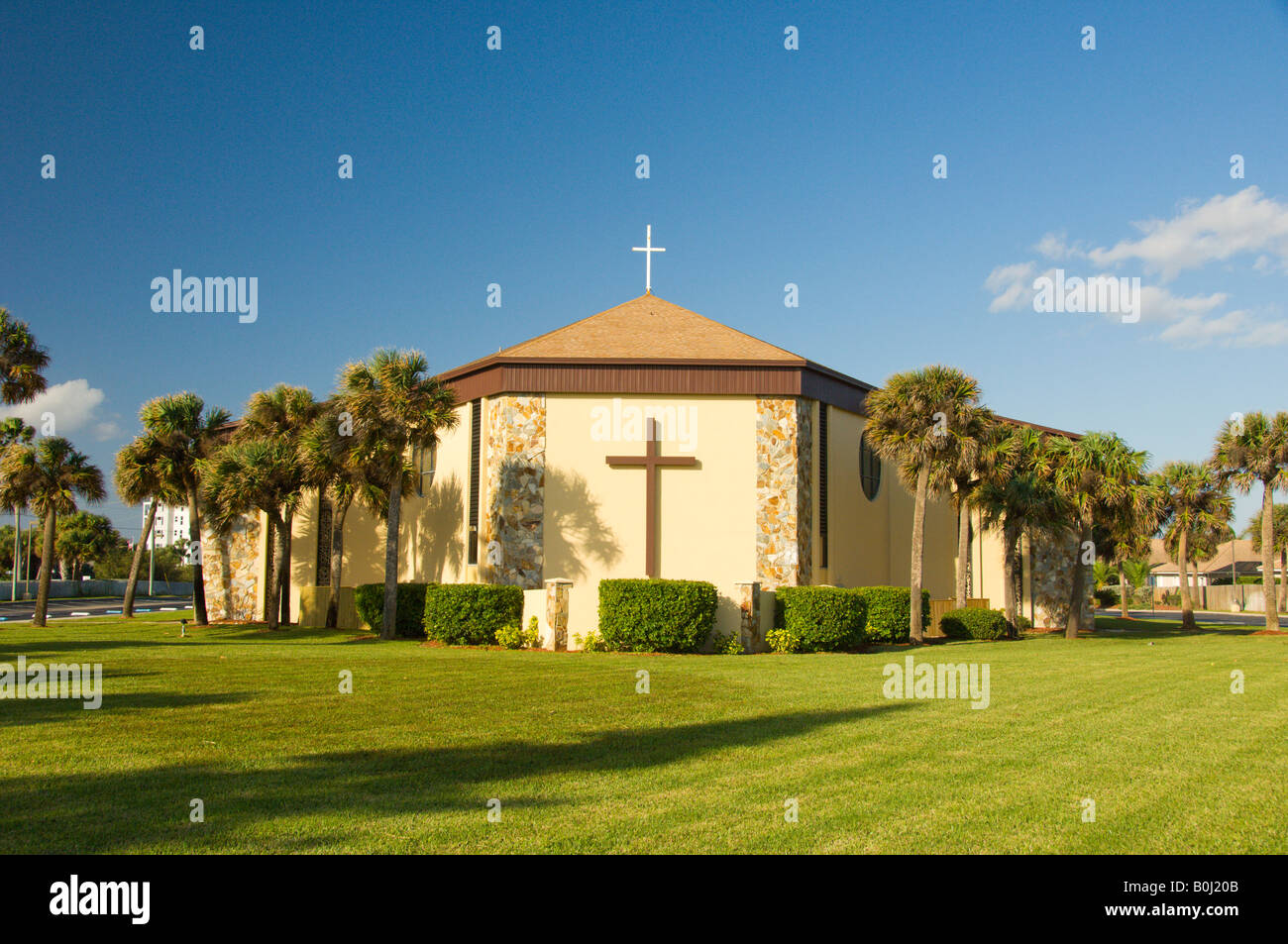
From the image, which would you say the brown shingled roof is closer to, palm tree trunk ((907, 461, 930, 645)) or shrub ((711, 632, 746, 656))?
palm tree trunk ((907, 461, 930, 645))

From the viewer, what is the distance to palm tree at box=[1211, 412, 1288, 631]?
3781 cm

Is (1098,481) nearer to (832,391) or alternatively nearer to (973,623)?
(973,623)

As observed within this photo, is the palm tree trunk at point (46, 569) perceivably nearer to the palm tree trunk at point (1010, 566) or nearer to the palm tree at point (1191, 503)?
the palm tree trunk at point (1010, 566)

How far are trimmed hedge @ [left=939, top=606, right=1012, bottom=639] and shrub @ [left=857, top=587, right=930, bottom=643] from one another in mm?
4553

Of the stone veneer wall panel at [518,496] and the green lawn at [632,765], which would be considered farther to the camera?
the stone veneer wall panel at [518,496]

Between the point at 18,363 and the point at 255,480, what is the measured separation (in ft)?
26.9

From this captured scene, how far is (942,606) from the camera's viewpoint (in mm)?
35844

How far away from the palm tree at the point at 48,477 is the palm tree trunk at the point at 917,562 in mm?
29831

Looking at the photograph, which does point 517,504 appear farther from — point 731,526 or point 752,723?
point 752,723

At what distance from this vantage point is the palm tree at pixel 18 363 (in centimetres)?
2973

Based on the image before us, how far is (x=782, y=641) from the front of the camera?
84.6 feet

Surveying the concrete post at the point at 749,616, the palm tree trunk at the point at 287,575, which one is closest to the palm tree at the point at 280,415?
the palm tree trunk at the point at 287,575

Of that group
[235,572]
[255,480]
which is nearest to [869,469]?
[255,480]
